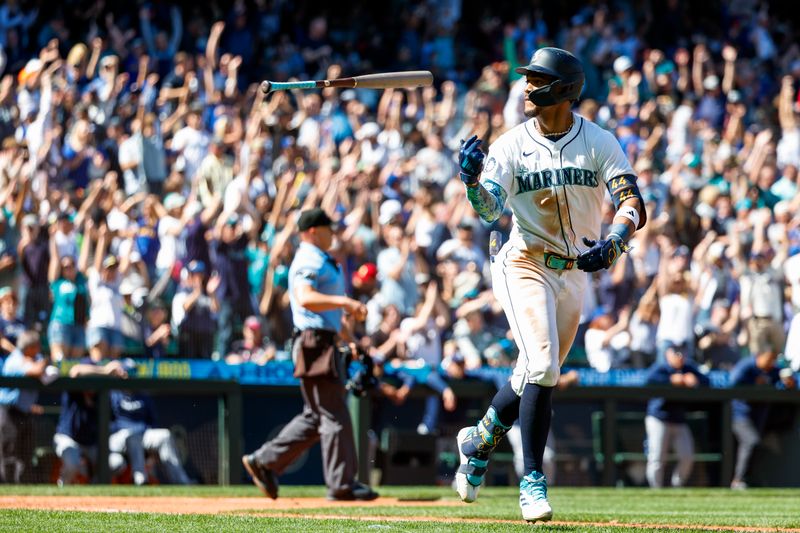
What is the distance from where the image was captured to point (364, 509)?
9.01 meters

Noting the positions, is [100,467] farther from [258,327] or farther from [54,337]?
[258,327]

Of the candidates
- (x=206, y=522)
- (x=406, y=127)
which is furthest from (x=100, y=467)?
(x=406, y=127)

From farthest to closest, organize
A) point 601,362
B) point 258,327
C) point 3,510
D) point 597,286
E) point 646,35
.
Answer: point 646,35
point 597,286
point 601,362
point 258,327
point 3,510

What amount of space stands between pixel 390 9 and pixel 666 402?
510 inches

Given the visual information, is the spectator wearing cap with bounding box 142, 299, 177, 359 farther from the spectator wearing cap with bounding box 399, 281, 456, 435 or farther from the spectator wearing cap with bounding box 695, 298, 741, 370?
the spectator wearing cap with bounding box 695, 298, 741, 370

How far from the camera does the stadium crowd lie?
47.0 feet

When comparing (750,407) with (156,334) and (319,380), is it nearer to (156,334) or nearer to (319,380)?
(156,334)

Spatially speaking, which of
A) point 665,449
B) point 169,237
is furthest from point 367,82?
point 665,449

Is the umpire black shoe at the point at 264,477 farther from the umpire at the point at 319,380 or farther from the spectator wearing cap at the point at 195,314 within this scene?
the spectator wearing cap at the point at 195,314

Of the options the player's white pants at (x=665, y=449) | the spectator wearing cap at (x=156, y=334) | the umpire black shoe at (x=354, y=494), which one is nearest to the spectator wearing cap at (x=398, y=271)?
the spectator wearing cap at (x=156, y=334)

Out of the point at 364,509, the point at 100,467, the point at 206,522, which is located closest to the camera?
the point at 206,522

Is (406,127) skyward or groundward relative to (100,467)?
skyward

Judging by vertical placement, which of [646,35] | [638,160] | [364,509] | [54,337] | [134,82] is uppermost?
[646,35]

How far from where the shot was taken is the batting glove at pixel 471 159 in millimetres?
6797
